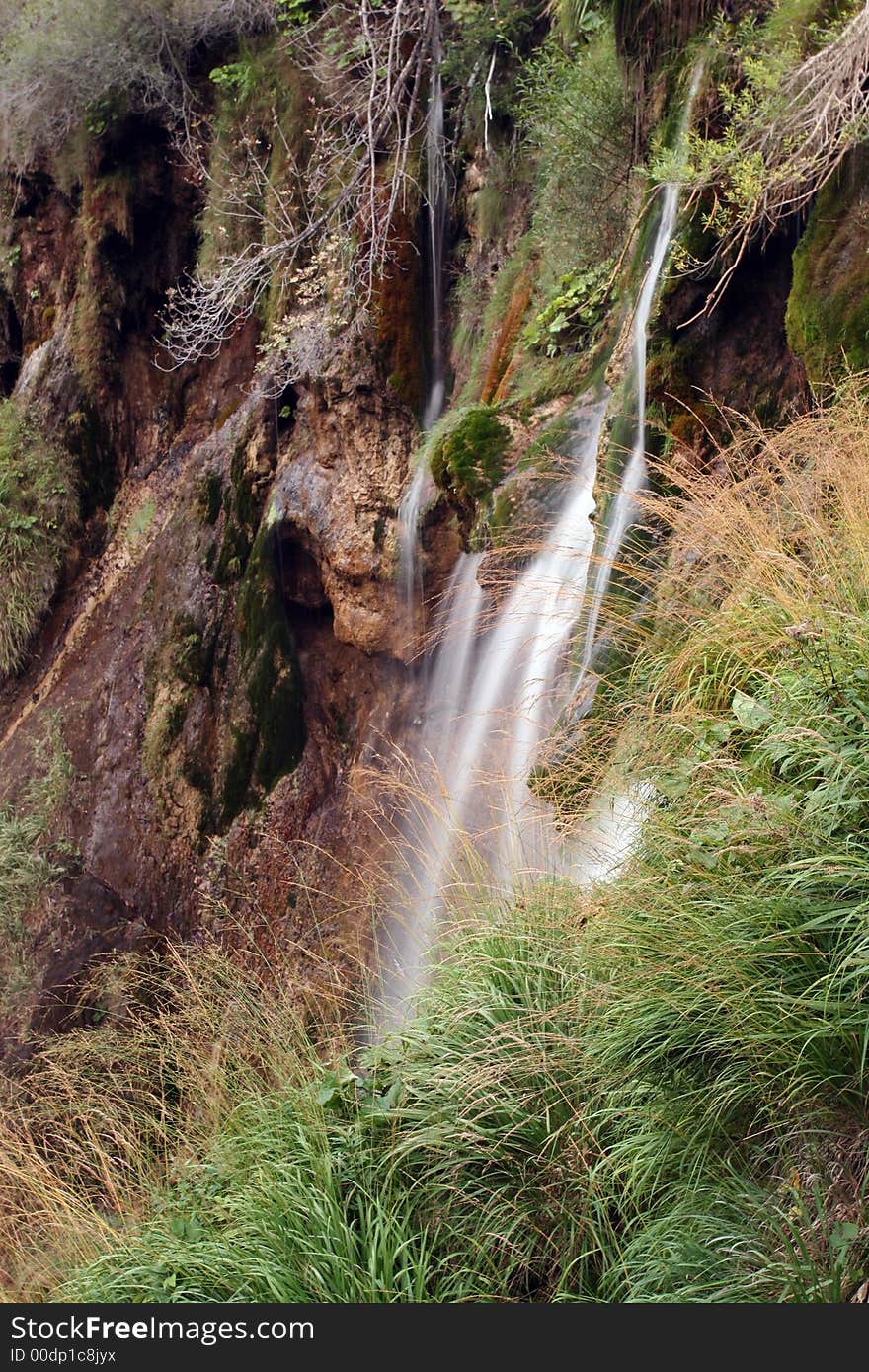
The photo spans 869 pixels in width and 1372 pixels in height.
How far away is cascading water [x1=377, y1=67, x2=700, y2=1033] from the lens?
420cm

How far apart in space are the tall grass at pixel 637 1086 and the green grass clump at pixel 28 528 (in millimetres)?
8610

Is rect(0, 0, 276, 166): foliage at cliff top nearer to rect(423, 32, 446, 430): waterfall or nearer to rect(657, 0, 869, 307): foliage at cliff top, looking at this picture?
rect(423, 32, 446, 430): waterfall

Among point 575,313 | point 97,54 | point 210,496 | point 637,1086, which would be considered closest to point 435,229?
point 575,313

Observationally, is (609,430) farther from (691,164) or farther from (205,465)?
(205,465)

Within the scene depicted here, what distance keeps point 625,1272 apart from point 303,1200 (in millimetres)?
913

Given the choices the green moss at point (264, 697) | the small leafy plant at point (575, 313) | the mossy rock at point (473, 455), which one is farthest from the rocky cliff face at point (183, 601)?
the small leafy plant at point (575, 313)

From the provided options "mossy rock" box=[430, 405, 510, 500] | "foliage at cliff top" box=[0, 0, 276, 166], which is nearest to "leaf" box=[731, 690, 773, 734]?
"mossy rock" box=[430, 405, 510, 500]

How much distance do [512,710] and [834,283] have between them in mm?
2778

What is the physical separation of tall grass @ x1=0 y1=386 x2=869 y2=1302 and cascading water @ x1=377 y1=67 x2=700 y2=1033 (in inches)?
13.7

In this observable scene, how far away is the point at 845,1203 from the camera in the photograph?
2531mm

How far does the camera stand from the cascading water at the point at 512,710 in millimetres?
4195

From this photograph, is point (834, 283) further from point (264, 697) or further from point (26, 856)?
point (26, 856)

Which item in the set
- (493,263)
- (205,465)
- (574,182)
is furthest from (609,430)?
(205,465)
